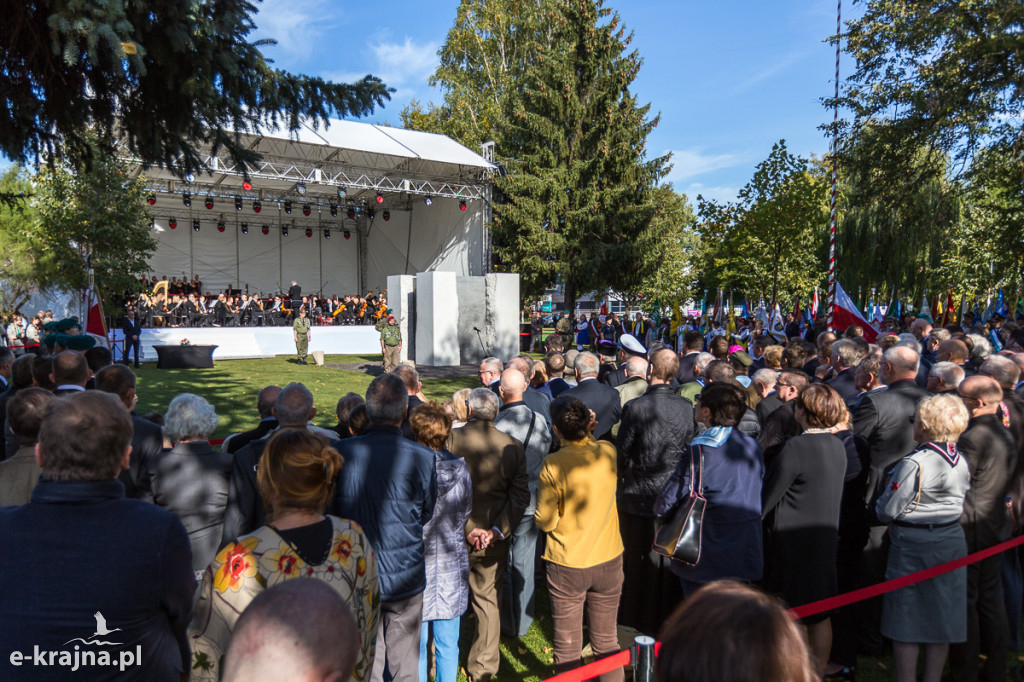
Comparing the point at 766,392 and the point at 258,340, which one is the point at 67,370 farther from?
the point at 258,340

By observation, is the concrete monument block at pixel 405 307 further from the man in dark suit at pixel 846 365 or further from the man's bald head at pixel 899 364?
the man's bald head at pixel 899 364

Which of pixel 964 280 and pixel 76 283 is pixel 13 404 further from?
pixel 964 280

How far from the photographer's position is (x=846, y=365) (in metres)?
5.32

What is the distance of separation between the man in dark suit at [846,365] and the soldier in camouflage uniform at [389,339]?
12236 millimetres

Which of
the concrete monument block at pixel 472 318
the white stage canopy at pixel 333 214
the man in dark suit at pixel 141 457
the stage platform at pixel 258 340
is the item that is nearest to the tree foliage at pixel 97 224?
the stage platform at pixel 258 340

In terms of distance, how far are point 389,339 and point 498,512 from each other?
1323 centimetres

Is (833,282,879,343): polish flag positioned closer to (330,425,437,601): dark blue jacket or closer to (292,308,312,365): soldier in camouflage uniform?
(330,425,437,601): dark blue jacket

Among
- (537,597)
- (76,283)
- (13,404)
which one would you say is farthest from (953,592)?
(76,283)

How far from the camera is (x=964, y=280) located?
28438mm

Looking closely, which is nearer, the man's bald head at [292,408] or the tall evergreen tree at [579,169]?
the man's bald head at [292,408]

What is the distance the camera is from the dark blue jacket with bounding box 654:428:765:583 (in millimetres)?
3166

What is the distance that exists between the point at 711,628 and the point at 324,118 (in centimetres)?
618

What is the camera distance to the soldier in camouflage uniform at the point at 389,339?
16375mm

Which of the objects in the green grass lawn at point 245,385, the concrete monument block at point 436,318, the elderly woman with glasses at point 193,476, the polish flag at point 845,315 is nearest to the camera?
the elderly woman with glasses at point 193,476
